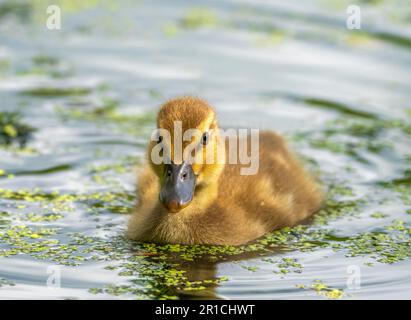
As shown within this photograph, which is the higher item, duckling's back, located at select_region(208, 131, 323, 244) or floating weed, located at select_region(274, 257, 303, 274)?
duckling's back, located at select_region(208, 131, 323, 244)

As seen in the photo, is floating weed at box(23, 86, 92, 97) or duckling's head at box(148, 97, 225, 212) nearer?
duckling's head at box(148, 97, 225, 212)

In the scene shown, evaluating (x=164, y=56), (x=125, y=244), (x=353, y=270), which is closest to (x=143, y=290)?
(x=125, y=244)

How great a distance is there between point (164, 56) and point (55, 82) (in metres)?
1.41

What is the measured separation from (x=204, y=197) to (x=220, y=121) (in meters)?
2.87

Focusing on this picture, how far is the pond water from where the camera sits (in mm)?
6039

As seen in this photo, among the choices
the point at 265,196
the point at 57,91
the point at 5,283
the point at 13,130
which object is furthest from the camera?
the point at 57,91

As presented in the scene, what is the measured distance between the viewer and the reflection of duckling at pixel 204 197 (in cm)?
626

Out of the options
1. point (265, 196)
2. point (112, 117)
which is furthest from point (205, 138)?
point (112, 117)

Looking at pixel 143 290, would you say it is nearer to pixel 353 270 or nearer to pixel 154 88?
pixel 353 270

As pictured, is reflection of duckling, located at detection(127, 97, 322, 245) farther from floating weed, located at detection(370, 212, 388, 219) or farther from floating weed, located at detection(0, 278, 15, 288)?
floating weed, located at detection(0, 278, 15, 288)

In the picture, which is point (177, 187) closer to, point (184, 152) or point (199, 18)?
point (184, 152)

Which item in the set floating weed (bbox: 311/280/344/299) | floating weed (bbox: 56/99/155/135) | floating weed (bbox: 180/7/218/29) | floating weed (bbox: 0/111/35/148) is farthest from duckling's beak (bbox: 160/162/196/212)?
floating weed (bbox: 180/7/218/29)

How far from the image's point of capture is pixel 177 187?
20.2ft

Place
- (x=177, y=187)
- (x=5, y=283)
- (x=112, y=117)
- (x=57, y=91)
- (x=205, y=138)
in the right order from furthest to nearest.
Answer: (x=57, y=91) < (x=112, y=117) < (x=205, y=138) < (x=177, y=187) < (x=5, y=283)
